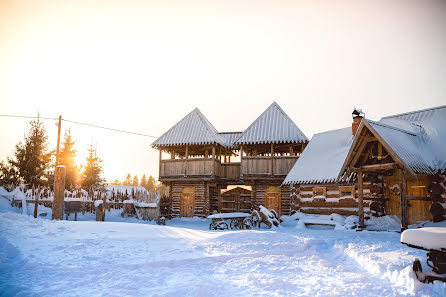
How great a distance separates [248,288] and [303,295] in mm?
904

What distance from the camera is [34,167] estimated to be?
2844cm

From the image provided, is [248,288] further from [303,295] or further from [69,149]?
[69,149]

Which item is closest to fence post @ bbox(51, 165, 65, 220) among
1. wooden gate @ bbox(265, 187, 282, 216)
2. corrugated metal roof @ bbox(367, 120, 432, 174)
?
wooden gate @ bbox(265, 187, 282, 216)

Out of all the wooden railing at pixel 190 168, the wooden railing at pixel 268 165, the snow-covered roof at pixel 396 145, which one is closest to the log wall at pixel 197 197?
the wooden railing at pixel 190 168

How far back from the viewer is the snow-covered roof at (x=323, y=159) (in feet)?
56.6

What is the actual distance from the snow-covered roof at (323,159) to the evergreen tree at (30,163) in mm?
23202

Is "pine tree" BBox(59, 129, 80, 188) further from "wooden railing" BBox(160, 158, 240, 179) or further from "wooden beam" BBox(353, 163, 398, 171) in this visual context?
"wooden beam" BBox(353, 163, 398, 171)

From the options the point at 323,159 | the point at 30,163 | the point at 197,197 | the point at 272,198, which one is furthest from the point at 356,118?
the point at 30,163

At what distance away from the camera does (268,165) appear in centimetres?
2195

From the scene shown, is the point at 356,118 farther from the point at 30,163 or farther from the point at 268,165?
the point at 30,163

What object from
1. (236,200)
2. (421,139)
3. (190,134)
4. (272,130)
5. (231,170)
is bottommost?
(236,200)

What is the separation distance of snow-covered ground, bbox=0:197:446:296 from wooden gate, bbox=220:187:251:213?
15.2 metres

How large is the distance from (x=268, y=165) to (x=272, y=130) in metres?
2.72

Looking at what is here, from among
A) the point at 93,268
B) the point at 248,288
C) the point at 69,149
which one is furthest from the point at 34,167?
the point at 248,288
